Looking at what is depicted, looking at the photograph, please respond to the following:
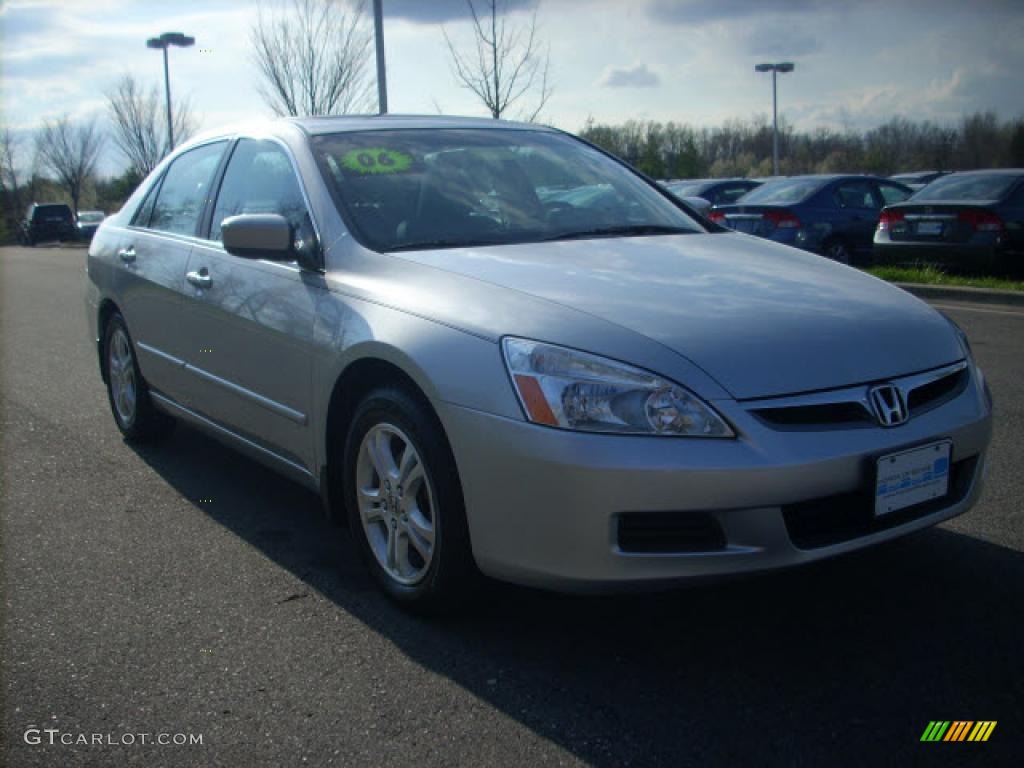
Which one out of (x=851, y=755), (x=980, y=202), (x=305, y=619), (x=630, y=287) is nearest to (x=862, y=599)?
(x=851, y=755)

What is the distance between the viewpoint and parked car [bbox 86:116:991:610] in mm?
2783

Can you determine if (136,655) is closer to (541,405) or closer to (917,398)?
(541,405)

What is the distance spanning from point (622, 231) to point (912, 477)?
5.13ft

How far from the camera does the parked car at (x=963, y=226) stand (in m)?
11.7

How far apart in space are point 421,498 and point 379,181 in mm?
1299

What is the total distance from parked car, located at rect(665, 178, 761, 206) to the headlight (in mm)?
16507

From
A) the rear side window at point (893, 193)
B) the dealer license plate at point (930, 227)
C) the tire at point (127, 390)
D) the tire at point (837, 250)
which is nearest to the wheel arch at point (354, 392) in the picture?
A: the tire at point (127, 390)

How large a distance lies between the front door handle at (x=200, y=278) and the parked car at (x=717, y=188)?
1513 cm

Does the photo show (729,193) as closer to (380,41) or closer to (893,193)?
(893,193)

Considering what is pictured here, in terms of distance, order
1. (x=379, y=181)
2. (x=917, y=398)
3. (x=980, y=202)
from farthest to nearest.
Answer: (x=980, y=202), (x=379, y=181), (x=917, y=398)

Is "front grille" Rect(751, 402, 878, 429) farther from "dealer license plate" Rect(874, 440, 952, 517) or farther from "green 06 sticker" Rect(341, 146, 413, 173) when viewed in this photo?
"green 06 sticker" Rect(341, 146, 413, 173)

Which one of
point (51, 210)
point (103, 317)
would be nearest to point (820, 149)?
point (51, 210)

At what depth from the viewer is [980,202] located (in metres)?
11.9

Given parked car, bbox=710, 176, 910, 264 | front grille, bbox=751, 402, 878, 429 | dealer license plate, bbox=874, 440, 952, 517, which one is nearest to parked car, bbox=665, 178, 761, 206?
parked car, bbox=710, 176, 910, 264
